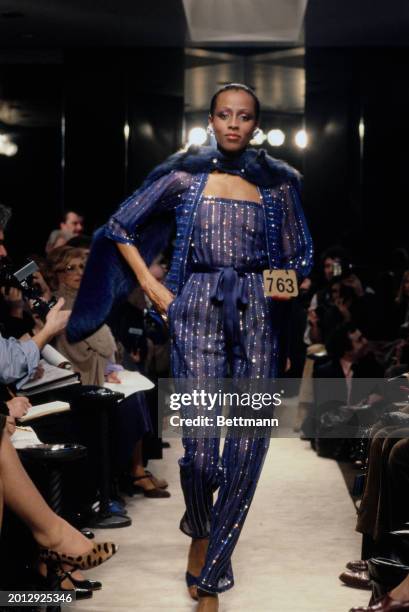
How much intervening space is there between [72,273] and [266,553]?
166 centimetres

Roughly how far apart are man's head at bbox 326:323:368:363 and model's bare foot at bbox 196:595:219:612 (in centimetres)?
337

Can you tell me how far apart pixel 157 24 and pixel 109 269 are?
716cm

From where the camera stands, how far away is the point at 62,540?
3281mm

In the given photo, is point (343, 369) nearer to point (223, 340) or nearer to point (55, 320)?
point (55, 320)

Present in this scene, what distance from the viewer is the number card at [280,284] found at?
11.6 feet

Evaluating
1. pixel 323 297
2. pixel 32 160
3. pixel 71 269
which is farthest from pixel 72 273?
pixel 32 160

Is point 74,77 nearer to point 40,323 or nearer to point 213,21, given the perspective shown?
point 213,21

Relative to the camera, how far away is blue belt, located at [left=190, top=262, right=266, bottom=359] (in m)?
3.56

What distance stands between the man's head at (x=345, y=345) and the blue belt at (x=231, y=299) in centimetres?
319

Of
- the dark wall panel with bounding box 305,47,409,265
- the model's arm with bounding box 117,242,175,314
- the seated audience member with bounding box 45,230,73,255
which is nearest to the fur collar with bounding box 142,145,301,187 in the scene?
the model's arm with bounding box 117,242,175,314

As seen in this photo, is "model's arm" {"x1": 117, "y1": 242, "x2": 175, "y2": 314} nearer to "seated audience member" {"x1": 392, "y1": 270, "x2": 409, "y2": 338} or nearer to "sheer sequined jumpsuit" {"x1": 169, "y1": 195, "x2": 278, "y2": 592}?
"sheer sequined jumpsuit" {"x1": 169, "y1": 195, "x2": 278, "y2": 592}

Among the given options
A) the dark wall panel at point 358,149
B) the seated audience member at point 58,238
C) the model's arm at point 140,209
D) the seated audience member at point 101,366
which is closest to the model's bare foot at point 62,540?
the model's arm at point 140,209

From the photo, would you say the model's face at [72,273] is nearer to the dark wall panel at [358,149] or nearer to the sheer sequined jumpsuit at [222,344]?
the sheer sequined jumpsuit at [222,344]

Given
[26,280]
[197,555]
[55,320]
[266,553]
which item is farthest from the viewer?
[266,553]
